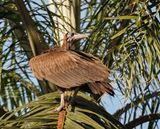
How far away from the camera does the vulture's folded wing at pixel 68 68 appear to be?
229cm

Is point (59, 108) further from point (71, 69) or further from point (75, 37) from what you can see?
point (75, 37)

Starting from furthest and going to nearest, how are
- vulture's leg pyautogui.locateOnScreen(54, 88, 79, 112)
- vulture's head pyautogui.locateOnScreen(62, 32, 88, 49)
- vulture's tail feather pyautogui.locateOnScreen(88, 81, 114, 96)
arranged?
vulture's head pyautogui.locateOnScreen(62, 32, 88, 49)
vulture's leg pyautogui.locateOnScreen(54, 88, 79, 112)
vulture's tail feather pyautogui.locateOnScreen(88, 81, 114, 96)

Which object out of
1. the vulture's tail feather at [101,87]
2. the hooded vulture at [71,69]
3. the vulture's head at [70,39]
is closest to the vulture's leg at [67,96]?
the hooded vulture at [71,69]

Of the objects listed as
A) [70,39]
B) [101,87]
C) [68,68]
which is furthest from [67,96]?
[70,39]

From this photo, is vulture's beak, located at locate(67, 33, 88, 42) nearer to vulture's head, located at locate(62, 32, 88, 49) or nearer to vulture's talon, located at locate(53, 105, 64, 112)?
vulture's head, located at locate(62, 32, 88, 49)

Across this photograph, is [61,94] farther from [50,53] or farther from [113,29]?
[113,29]

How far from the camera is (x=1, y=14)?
3309 millimetres

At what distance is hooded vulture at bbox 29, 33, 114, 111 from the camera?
89.0 inches

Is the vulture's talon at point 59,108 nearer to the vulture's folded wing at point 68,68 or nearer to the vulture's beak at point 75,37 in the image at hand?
the vulture's folded wing at point 68,68

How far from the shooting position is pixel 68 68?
2461mm

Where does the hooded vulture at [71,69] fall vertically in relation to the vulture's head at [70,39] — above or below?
below

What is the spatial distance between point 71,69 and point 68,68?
0.03 meters

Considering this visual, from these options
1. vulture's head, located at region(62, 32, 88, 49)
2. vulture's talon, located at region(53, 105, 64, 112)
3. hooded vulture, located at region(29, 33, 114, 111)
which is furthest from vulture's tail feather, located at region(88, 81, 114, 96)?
vulture's head, located at region(62, 32, 88, 49)

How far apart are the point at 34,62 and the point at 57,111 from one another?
43 cm
